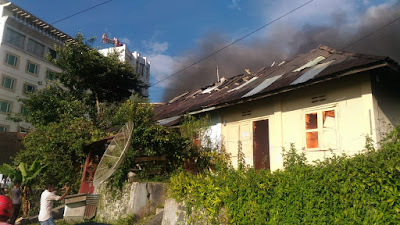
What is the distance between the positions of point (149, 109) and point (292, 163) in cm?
591

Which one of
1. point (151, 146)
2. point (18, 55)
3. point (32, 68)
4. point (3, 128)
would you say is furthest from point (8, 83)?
point (151, 146)

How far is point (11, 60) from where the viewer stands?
3522 centimetres

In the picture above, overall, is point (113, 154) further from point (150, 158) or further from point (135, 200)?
point (135, 200)

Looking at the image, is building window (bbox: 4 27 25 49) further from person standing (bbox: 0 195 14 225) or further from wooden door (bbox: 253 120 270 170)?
person standing (bbox: 0 195 14 225)

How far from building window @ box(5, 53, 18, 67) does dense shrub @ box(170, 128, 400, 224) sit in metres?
36.0

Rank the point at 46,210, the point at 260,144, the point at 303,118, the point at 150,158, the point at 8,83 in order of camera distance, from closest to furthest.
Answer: the point at 46,210 → the point at 303,118 → the point at 150,158 → the point at 260,144 → the point at 8,83

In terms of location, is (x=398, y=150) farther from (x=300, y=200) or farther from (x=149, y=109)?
(x=149, y=109)

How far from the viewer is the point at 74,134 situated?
12891 mm

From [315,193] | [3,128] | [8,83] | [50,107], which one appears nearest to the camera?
[315,193]

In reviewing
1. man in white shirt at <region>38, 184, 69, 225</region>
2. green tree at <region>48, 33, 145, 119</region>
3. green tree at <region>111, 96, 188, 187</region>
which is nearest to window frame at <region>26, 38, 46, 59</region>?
green tree at <region>48, 33, 145, 119</region>

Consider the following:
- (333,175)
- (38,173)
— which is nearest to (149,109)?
(38,173)

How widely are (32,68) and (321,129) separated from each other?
1519 inches


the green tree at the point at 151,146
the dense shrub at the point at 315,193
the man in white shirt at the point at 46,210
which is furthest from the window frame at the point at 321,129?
the man in white shirt at the point at 46,210

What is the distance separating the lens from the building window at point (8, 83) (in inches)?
1341
